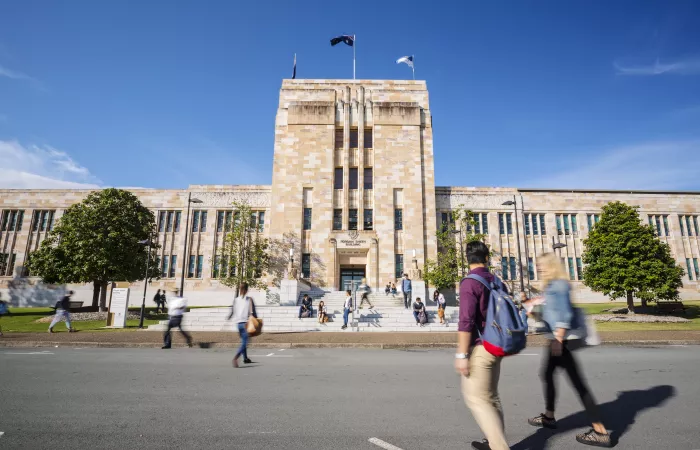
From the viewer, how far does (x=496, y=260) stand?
37.0 metres

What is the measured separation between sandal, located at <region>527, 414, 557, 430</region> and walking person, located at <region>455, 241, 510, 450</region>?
1219 mm

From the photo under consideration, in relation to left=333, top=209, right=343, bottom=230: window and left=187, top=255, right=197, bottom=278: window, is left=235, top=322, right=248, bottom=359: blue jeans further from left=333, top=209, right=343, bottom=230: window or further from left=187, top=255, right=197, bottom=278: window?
left=187, top=255, right=197, bottom=278: window

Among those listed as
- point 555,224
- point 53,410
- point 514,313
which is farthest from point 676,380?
point 555,224

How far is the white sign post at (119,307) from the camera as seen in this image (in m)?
19.3

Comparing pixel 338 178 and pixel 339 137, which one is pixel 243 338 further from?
pixel 339 137

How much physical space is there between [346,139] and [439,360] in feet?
90.6

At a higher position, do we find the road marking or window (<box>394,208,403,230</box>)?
window (<box>394,208,403,230</box>)

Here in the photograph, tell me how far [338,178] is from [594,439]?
3147cm

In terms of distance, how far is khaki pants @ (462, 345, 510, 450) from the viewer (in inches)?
123

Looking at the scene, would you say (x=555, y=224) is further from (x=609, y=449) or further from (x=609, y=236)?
(x=609, y=449)

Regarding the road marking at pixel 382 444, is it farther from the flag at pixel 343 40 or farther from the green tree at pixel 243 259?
the flag at pixel 343 40

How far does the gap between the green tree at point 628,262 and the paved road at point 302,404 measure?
19.4 meters

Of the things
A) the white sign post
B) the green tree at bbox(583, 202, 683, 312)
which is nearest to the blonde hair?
the white sign post

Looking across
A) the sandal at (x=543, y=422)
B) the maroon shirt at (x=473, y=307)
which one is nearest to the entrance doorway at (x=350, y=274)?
the sandal at (x=543, y=422)
